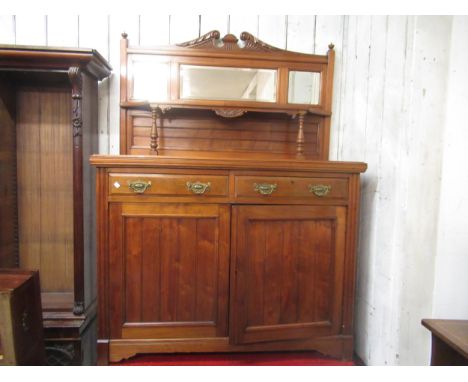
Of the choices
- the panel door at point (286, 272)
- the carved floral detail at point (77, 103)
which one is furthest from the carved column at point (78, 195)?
the panel door at point (286, 272)

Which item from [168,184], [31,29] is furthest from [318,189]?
[31,29]

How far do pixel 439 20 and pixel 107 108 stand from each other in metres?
1.79

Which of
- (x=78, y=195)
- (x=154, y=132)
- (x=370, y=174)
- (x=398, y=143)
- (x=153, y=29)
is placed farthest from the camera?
(x=153, y=29)

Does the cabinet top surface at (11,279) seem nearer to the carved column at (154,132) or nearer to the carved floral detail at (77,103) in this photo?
the carved floral detail at (77,103)

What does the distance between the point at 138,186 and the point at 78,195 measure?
1.21 feet

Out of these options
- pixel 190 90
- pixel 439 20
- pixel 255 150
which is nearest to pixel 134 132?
pixel 190 90

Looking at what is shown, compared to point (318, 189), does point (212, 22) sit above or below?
above

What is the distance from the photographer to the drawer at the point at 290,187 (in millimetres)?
1485

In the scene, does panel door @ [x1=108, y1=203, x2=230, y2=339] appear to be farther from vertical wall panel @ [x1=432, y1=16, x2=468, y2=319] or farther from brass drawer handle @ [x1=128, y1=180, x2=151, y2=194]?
vertical wall panel @ [x1=432, y1=16, x2=468, y2=319]

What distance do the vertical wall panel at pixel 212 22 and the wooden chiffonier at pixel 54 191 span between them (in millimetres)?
661

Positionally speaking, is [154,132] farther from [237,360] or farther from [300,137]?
[237,360]

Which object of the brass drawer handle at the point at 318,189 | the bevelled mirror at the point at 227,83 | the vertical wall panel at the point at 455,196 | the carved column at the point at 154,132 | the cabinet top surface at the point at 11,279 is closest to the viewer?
the cabinet top surface at the point at 11,279

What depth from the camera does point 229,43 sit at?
74.8 inches

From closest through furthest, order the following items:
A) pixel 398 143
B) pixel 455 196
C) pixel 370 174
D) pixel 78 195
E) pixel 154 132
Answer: pixel 455 196 < pixel 398 143 < pixel 78 195 < pixel 370 174 < pixel 154 132
